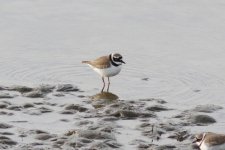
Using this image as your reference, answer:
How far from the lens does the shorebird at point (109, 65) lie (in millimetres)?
18500

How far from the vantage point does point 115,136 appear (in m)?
14.7

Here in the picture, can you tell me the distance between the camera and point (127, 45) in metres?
21.8

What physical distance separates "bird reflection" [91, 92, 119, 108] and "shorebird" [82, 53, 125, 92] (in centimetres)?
81

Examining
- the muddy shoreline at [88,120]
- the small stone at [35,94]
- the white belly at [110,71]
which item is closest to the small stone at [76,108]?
the muddy shoreline at [88,120]

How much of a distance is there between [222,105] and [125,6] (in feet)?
29.3

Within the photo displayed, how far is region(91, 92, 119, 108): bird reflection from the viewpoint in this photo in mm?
16953

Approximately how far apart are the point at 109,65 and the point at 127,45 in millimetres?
3354

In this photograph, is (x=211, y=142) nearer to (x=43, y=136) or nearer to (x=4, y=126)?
(x=43, y=136)

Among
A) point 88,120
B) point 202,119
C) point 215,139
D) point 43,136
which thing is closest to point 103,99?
point 88,120

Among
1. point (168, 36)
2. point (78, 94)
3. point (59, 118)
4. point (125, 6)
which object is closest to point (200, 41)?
point (168, 36)

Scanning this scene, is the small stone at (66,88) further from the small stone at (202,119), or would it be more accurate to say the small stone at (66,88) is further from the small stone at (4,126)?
the small stone at (202,119)

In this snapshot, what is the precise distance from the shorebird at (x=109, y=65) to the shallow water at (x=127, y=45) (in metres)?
0.36

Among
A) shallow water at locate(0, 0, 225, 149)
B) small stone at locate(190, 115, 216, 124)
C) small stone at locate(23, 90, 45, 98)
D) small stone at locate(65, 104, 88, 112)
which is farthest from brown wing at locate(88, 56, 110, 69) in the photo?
small stone at locate(190, 115, 216, 124)

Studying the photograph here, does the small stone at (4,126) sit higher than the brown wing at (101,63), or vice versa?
the brown wing at (101,63)
